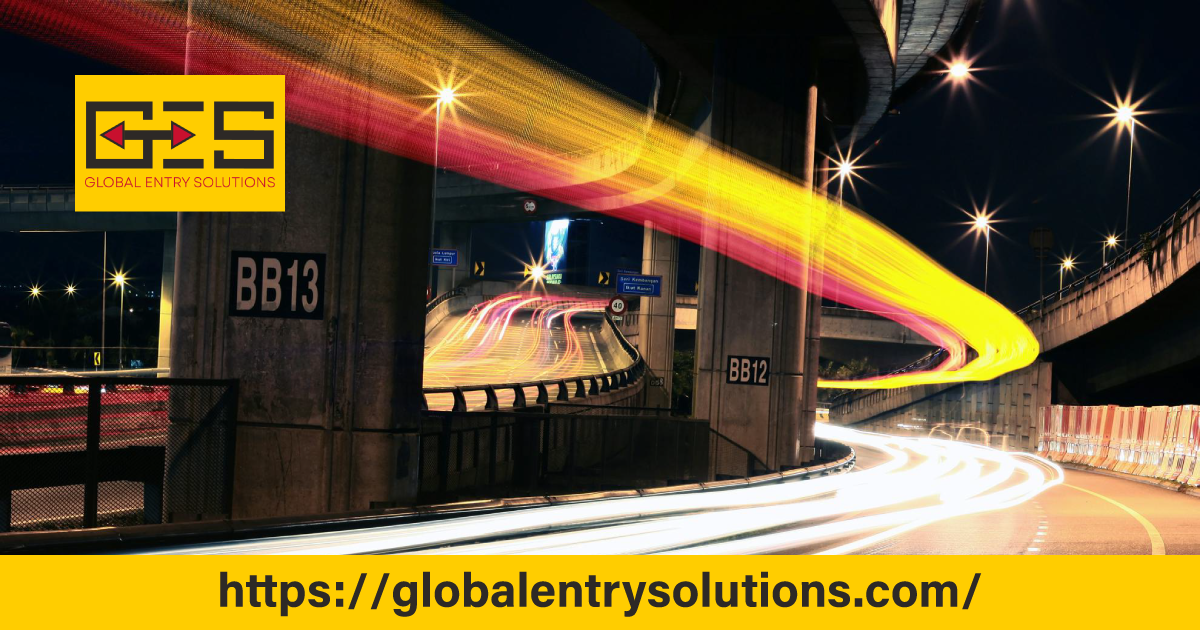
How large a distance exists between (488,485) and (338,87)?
7533mm

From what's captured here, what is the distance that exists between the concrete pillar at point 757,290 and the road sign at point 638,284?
3508 cm

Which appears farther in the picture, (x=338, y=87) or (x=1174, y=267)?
(x=1174, y=267)

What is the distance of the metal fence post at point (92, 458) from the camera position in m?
9.73

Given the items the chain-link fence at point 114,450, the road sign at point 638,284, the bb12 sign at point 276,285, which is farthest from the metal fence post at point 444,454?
the road sign at point 638,284

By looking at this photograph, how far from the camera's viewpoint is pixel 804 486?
696 inches

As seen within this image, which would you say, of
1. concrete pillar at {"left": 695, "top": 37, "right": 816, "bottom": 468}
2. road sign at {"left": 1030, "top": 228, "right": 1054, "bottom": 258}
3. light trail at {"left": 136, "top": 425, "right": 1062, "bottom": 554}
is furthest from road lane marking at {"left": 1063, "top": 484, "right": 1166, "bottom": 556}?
road sign at {"left": 1030, "top": 228, "right": 1054, "bottom": 258}

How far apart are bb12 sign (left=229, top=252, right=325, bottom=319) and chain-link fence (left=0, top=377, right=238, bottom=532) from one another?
1.31 meters

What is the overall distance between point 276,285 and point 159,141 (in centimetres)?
215

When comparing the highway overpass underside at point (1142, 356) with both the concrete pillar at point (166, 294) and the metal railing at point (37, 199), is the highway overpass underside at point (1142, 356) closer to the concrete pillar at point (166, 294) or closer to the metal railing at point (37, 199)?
the concrete pillar at point (166, 294)

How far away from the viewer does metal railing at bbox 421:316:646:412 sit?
22047 mm

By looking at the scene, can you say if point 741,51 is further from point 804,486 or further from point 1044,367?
point 1044,367

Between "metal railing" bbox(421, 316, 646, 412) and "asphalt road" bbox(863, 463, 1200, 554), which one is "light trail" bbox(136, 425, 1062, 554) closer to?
"asphalt road" bbox(863, 463, 1200, 554)

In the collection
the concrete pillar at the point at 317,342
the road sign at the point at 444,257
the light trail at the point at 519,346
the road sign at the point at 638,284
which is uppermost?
the road sign at the point at 444,257

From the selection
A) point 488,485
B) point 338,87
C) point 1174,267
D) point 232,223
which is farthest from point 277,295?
point 1174,267
